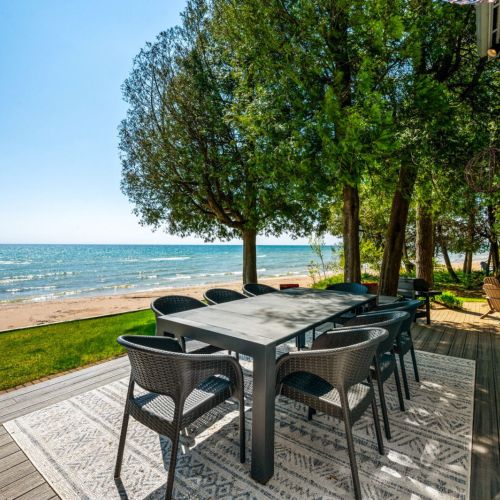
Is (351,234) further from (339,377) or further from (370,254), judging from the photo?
(370,254)

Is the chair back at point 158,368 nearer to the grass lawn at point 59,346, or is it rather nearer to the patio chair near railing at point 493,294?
the grass lawn at point 59,346

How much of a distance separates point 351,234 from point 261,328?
4.44 meters

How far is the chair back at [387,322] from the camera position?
7.69ft

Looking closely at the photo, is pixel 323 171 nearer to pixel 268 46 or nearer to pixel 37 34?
pixel 268 46

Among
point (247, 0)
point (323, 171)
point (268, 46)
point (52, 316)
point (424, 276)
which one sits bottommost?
point (52, 316)

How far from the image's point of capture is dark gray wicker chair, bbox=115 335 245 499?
1675 millimetres

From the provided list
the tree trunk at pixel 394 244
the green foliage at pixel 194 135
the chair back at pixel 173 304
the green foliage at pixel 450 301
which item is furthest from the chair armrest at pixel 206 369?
the green foliage at pixel 450 301

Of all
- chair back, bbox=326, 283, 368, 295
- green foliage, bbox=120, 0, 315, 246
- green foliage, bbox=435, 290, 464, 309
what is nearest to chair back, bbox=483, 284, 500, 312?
green foliage, bbox=435, 290, 464, 309

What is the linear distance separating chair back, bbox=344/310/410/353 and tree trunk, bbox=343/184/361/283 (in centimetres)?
352

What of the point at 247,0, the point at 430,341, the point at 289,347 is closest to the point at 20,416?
the point at 289,347

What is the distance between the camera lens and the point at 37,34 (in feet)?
21.1

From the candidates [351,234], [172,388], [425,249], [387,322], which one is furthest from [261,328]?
[425,249]

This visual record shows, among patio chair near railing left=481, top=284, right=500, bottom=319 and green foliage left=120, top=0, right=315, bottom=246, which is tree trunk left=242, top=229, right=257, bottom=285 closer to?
green foliage left=120, top=0, right=315, bottom=246

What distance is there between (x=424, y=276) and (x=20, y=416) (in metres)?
9.50
